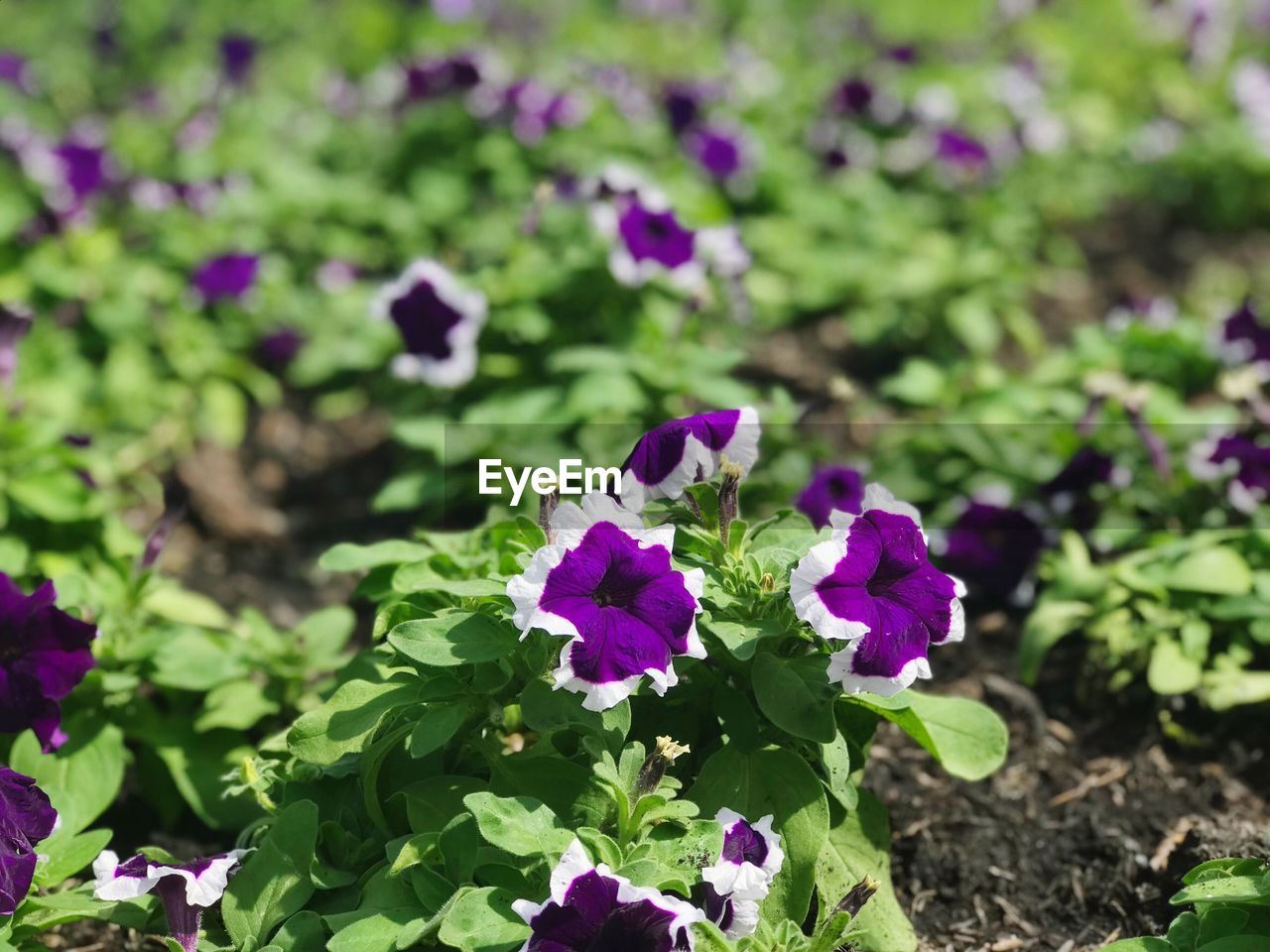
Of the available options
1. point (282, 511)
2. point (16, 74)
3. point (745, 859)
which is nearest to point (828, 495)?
point (745, 859)

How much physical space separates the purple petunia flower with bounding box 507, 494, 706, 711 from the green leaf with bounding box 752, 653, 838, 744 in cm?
15

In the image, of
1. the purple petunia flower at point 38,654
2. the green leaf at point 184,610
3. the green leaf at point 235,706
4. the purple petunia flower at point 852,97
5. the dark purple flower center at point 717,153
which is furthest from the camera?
the purple petunia flower at point 852,97

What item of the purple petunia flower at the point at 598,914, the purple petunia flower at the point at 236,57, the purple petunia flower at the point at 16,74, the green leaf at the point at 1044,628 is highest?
the purple petunia flower at the point at 236,57

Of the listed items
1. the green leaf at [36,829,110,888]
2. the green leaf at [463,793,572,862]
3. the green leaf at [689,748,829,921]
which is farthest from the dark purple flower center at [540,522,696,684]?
the green leaf at [36,829,110,888]

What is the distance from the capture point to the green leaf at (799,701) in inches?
80.1

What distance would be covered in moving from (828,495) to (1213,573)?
0.78 metres

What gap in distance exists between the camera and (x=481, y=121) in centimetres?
510

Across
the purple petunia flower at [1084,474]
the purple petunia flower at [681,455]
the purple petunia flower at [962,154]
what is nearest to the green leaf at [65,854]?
the purple petunia flower at [681,455]

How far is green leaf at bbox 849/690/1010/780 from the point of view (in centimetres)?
226

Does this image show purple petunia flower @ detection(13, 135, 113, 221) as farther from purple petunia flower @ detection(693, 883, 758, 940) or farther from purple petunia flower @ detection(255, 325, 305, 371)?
purple petunia flower @ detection(693, 883, 758, 940)

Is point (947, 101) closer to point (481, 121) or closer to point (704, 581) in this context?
point (481, 121)

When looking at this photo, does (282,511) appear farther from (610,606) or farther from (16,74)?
(16,74)

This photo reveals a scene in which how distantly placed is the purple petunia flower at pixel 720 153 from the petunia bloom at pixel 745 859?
337 cm

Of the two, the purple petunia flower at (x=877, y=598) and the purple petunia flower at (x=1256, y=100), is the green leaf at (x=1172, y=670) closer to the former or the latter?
the purple petunia flower at (x=877, y=598)
